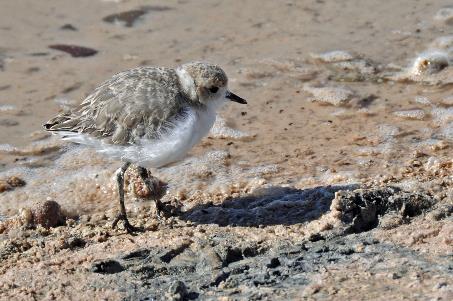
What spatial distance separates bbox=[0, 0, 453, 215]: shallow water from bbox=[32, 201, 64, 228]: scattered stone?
0.28 m

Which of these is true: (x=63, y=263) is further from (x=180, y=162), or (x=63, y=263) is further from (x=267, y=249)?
(x=180, y=162)

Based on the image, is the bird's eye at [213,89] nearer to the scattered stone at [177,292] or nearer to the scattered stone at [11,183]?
the scattered stone at [11,183]

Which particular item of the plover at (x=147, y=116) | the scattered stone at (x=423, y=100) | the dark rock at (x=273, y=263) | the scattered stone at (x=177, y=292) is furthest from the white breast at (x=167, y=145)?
the scattered stone at (x=423, y=100)

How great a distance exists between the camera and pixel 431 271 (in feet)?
11.6

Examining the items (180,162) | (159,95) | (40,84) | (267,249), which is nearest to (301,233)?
(267,249)

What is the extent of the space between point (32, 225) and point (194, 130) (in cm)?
119

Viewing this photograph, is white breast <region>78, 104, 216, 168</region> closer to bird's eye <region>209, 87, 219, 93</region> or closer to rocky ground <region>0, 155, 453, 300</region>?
bird's eye <region>209, 87, 219, 93</region>

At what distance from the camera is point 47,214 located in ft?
16.5

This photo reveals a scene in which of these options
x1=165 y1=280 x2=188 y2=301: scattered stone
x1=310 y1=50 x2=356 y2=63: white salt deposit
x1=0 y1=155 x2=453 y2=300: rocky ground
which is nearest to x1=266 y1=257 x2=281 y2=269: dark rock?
x1=0 y1=155 x2=453 y2=300: rocky ground

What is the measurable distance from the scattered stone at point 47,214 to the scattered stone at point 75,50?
9.66 feet

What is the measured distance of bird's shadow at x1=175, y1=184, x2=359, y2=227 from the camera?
4.80m

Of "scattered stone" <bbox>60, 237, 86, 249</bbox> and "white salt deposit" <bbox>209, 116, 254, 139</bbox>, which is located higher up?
"white salt deposit" <bbox>209, 116, 254, 139</bbox>

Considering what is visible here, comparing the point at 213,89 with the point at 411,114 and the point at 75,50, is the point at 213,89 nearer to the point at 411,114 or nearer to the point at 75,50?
the point at 411,114

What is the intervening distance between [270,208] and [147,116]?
3.12ft
